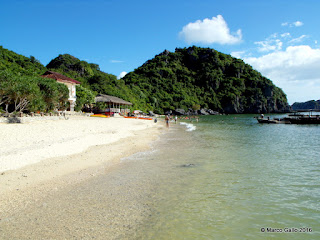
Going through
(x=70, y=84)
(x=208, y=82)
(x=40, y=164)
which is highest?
(x=208, y=82)

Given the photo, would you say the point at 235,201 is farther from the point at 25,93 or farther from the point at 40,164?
the point at 25,93

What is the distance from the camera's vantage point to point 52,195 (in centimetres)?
557

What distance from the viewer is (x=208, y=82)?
140375 millimetres

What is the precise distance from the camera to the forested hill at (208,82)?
404 feet

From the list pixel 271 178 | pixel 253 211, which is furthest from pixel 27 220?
pixel 271 178

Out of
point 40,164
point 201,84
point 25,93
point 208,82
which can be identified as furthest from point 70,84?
point 208,82

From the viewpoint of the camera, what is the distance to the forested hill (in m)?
123

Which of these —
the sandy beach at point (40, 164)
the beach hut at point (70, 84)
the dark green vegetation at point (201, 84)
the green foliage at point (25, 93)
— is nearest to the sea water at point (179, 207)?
the sandy beach at point (40, 164)

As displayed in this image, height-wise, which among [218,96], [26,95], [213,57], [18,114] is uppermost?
[213,57]

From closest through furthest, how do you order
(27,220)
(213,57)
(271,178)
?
(27,220) → (271,178) → (213,57)

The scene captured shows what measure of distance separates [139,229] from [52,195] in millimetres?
2711

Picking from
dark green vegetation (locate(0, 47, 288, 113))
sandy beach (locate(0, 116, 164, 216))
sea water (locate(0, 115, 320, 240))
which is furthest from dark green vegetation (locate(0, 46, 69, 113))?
dark green vegetation (locate(0, 47, 288, 113))

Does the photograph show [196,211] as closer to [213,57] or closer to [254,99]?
[254,99]

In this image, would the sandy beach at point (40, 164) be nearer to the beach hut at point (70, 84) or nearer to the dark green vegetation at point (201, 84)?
the beach hut at point (70, 84)
